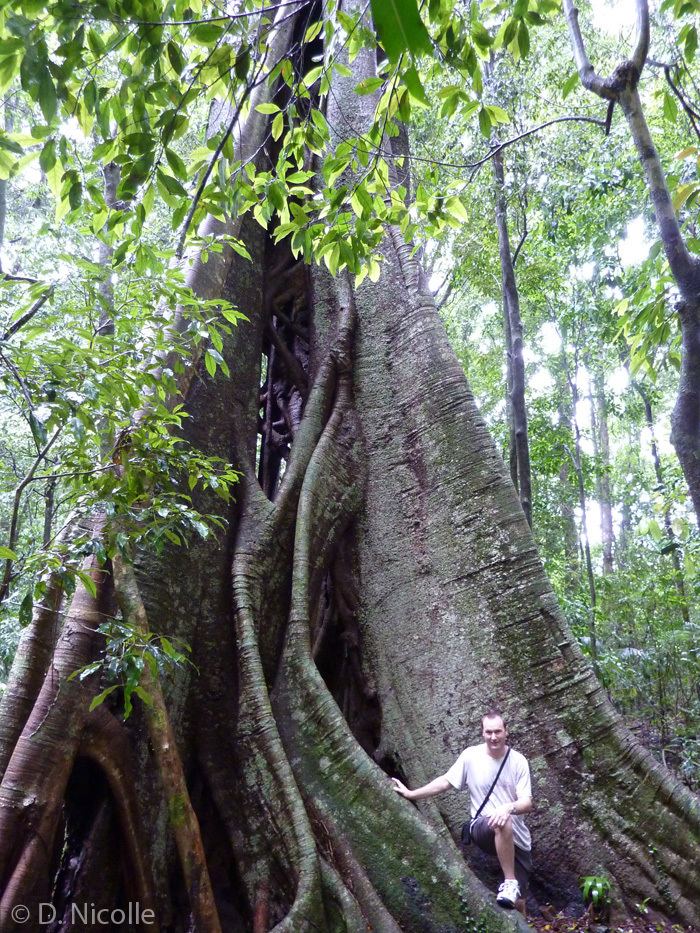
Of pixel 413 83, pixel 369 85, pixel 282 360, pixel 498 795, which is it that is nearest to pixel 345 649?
pixel 498 795

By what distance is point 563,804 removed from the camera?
386 cm

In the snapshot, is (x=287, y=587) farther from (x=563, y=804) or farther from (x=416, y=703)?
(x=563, y=804)

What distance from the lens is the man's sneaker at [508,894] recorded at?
3361 millimetres

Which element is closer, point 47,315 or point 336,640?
point 47,315

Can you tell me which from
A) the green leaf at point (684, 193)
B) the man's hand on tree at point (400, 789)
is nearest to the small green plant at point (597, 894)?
the man's hand on tree at point (400, 789)

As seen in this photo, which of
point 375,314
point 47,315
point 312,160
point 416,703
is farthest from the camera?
point 312,160

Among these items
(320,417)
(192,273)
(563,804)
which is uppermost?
(192,273)

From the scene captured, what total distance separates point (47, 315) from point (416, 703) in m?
2.98

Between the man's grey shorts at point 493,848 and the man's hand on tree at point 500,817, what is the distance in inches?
1.6

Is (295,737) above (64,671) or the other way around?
the other way around

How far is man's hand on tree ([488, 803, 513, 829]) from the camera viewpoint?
11.6ft

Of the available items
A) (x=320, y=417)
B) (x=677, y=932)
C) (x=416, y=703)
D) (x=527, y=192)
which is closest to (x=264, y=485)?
(x=320, y=417)

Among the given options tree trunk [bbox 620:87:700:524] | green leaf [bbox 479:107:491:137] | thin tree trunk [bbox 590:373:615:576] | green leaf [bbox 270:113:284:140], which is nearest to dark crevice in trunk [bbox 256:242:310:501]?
green leaf [bbox 270:113:284:140]

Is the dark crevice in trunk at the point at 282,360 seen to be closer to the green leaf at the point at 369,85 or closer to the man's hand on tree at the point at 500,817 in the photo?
the man's hand on tree at the point at 500,817
